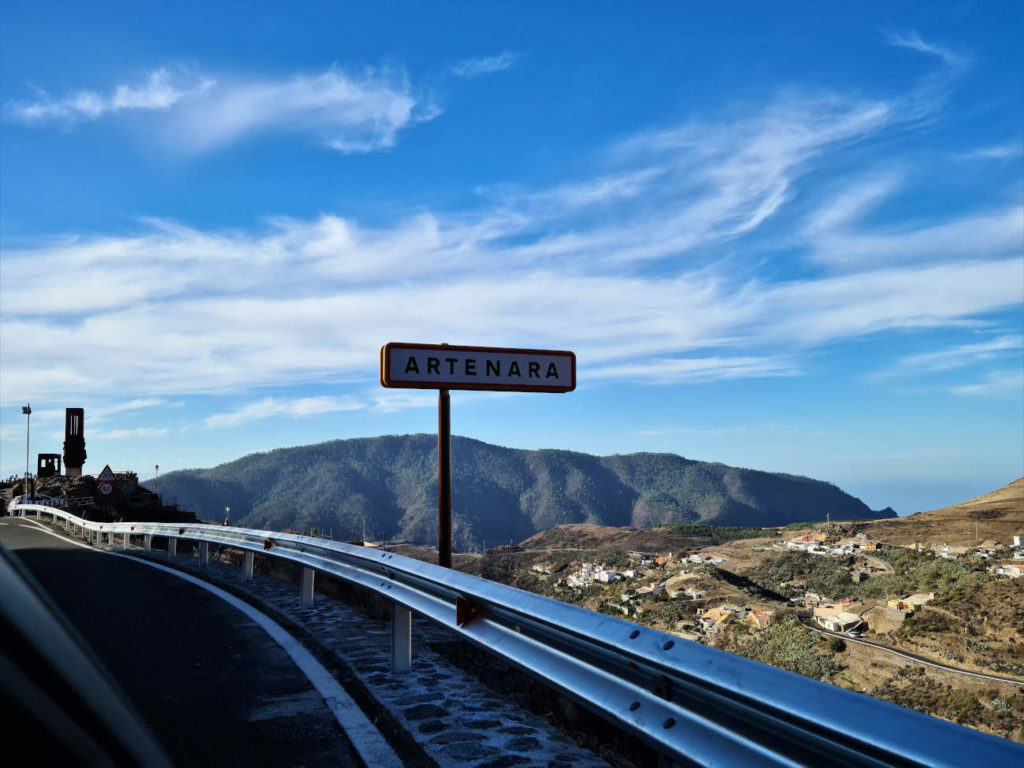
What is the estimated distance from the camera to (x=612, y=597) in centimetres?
1312

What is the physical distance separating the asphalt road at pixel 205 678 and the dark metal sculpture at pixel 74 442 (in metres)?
59.9

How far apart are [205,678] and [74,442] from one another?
6657 cm

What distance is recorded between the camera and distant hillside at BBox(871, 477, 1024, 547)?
12.0m

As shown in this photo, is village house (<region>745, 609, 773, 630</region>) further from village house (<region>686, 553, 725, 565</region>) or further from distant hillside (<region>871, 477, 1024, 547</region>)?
village house (<region>686, 553, 725, 565</region>)

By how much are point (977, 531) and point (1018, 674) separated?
725cm

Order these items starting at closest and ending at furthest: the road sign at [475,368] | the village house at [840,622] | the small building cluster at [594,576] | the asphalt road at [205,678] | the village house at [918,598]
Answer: the asphalt road at [205,678] → the road sign at [475,368] → the village house at [918,598] → the village house at [840,622] → the small building cluster at [594,576]

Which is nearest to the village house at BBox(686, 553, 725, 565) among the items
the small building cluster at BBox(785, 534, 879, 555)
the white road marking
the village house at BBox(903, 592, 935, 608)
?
the small building cluster at BBox(785, 534, 879, 555)

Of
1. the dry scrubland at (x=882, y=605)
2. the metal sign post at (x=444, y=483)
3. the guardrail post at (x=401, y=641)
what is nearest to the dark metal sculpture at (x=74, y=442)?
the dry scrubland at (x=882, y=605)

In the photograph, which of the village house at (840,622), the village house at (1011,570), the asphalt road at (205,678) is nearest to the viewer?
the asphalt road at (205,678)

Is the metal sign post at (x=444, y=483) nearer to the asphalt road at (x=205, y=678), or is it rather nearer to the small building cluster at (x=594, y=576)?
the asphalt road at (x=205, y=678)

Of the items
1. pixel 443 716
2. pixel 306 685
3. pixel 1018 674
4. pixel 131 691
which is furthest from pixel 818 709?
pixel 1018 674

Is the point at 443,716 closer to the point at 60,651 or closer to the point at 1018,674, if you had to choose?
the point at 60,651

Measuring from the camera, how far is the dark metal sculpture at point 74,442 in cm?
6219

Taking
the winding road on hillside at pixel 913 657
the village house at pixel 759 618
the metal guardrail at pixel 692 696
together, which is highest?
the metal guardrail at pixel 692 696
